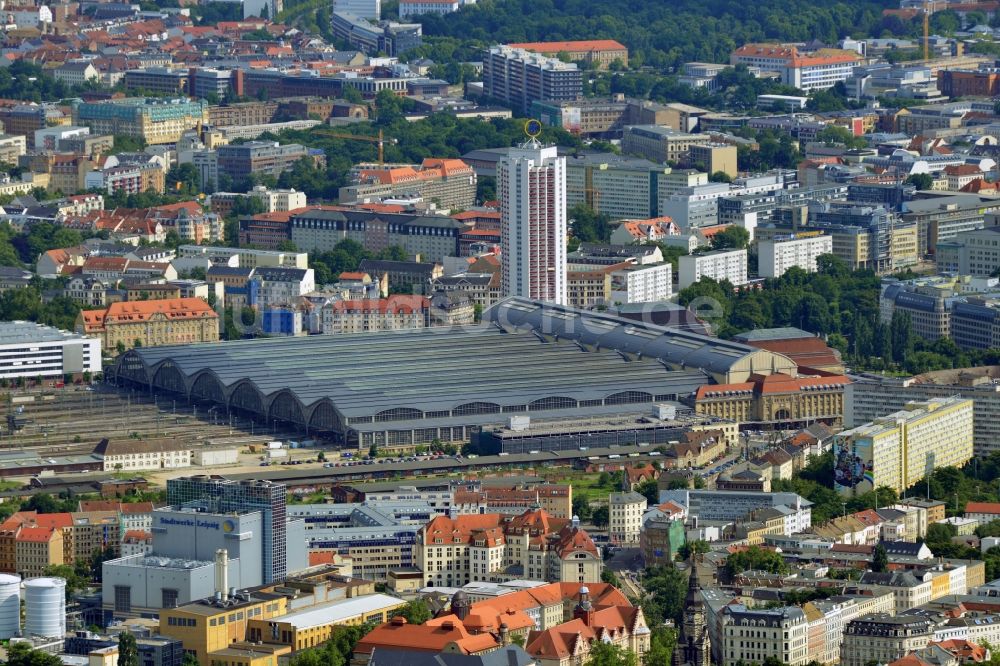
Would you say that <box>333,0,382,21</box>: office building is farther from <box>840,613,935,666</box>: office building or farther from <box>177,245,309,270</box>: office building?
<box>840,613,935,666</box>: office building

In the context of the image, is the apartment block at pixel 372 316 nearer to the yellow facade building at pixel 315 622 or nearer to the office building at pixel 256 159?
the office building at pixel 256 159

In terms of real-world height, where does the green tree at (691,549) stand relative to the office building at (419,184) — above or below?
below

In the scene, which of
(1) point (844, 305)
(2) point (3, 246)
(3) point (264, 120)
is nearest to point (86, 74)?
(3) point (264, 120)

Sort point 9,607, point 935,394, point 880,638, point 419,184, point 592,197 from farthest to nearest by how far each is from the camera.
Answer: point 419,184
point 592,197
point 935,394
point 9,607
point 880,638

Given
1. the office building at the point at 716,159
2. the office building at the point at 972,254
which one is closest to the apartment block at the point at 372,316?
the office building at the point at 972,254

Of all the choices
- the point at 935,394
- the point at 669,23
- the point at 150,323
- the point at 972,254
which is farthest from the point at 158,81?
the point at 935,394

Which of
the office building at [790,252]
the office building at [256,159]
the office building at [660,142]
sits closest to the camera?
the office building at [790,252]

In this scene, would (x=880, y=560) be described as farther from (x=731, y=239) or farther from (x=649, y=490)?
(x=731, y=239)
